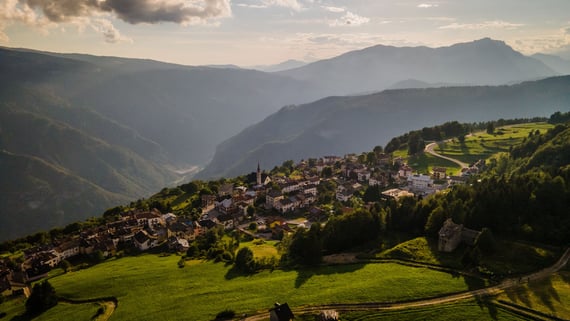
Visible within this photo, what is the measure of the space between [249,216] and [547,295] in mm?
67558

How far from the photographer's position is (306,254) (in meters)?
52.9

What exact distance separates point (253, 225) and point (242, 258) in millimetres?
28105

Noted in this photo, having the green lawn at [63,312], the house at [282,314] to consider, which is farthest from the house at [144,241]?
the house at [282,314]

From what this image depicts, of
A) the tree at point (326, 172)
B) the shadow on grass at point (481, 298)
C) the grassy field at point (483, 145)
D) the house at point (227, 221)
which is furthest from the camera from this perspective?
the grassy field at point (483, 145)

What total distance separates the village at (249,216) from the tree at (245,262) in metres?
20.4

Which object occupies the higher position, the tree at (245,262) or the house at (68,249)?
the tree at (245,262)

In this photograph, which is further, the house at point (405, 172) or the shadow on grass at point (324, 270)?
the house at point (405, 172)

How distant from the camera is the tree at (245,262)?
53.9m

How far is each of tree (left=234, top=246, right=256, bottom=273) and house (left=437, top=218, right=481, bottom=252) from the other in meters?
28.1

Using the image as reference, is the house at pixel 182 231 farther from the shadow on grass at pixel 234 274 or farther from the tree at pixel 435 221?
the tree at pixel 435 221

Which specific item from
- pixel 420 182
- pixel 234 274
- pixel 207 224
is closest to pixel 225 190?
pixel 207 224

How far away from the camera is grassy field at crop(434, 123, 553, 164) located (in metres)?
134

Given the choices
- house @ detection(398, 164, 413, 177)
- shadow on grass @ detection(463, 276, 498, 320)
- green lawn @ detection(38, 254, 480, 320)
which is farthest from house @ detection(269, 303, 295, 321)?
house @ detection(398, 164, 413, 177)

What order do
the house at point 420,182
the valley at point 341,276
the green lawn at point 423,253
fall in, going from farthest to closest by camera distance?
the house at point 420,182, the green lawn at point 423,253, the valley at point 341,276
